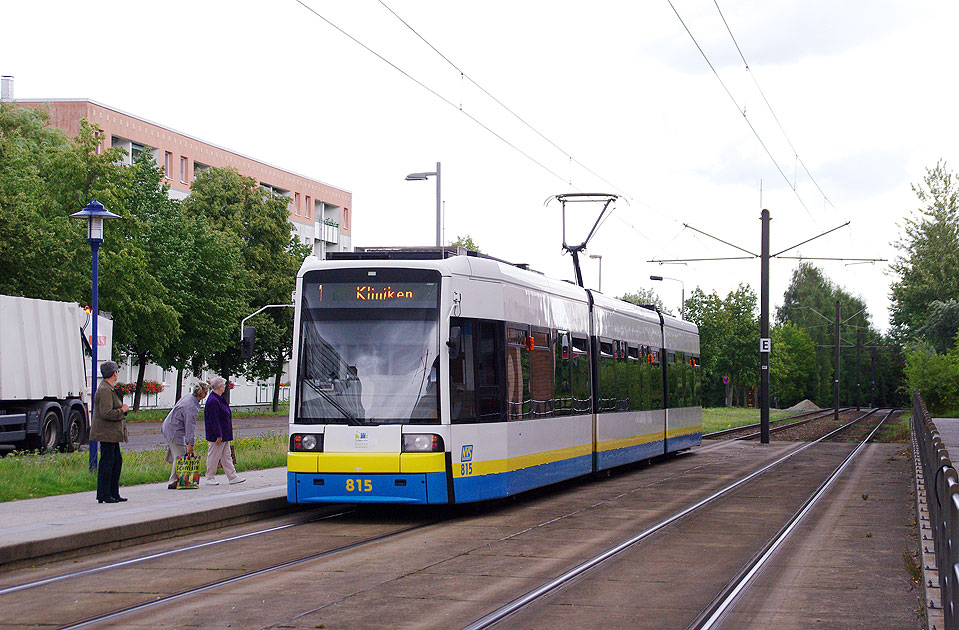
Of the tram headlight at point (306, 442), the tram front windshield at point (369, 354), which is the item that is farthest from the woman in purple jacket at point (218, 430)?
the tram front windshield at point (369, 354)

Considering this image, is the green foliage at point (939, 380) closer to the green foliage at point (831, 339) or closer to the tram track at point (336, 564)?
the tram track at point (336, 564)

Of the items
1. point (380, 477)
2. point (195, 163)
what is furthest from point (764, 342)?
point (195, 163)

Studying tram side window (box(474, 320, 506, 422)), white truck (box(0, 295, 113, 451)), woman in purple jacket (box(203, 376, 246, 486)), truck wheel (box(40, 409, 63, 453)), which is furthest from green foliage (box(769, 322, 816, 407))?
tram side window (box(474, 320, 506, 422))

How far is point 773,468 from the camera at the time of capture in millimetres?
24812

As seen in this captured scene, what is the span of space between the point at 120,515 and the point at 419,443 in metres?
3.34

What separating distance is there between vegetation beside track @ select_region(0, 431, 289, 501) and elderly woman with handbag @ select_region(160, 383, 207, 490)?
4.05 feet

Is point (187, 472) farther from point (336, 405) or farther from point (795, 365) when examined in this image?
point (795, 365)

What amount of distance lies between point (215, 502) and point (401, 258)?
369 cm

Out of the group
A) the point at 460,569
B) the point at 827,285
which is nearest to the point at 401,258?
the point at 460,569

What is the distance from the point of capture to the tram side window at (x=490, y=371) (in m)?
14.6

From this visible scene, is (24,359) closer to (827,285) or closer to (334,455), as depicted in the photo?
(334,455)

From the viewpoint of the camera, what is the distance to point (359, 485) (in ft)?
45.4

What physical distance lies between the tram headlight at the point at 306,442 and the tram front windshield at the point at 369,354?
0.17 m

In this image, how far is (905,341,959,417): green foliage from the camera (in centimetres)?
4822
